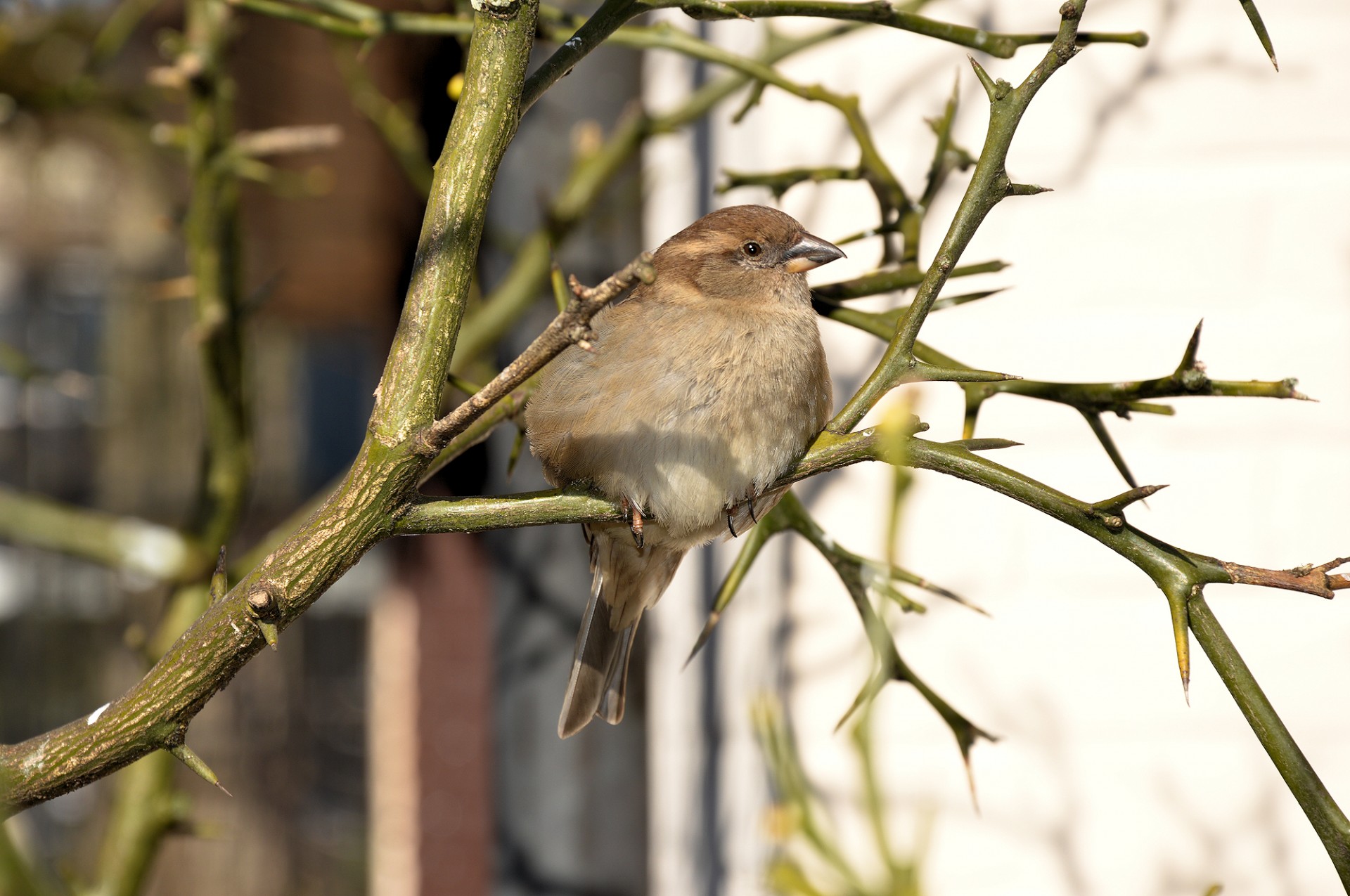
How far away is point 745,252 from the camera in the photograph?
1.68 m

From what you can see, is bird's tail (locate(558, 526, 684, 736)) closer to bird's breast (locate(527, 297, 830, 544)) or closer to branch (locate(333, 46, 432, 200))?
bird's breast (locate(527, 297, 830, 544))

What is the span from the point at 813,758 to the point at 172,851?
3027 millimetres

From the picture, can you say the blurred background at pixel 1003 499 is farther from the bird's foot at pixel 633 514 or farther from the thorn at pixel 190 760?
the thorn at pixel 190 760

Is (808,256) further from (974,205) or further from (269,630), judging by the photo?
(269,630)

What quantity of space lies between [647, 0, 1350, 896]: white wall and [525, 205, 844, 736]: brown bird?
0.79m

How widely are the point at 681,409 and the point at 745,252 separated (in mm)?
435

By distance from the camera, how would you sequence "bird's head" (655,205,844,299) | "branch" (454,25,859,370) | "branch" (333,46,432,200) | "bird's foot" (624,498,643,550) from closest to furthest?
"bird's foot" (624,498,643,550), "bird's head" (655,205,844,299), "branch" (454,25,859,370), "branch" (333,46,432,200)

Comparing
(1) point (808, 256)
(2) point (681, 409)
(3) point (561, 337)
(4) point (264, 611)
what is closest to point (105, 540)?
(2) point (681, 409)

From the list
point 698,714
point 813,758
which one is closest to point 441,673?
point 698,714

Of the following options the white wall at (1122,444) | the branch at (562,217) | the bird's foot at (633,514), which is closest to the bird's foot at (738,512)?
the bird's foot at (633,514)

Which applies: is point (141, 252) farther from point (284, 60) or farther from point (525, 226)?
point (525, 226)

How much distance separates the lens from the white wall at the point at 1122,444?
2297 millimetres

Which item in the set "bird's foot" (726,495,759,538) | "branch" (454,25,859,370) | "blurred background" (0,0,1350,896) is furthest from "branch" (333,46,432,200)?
"bird's foot" (726,495,759,538)

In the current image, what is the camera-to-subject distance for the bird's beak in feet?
5.36
